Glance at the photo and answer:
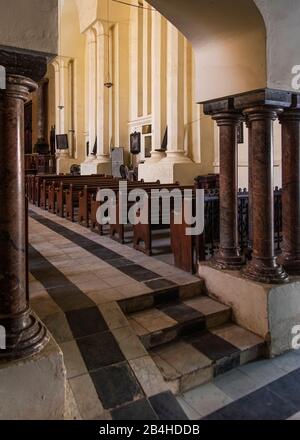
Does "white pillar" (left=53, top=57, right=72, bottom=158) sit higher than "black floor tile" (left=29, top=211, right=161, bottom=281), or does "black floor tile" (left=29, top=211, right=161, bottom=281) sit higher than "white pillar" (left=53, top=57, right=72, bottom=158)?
"white pillar" (left=53, top=57, right=72, bottom=158)

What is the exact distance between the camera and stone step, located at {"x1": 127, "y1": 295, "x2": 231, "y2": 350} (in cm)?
305

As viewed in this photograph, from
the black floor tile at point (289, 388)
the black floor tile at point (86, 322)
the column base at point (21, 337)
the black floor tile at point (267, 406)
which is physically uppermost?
the column base at point (21, 337)

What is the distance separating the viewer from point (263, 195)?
3432mm

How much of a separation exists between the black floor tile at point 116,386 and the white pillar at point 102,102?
40.5 ft

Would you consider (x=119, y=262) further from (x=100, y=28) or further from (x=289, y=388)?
(x=100, y=28)

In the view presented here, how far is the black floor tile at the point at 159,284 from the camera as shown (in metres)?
3.62

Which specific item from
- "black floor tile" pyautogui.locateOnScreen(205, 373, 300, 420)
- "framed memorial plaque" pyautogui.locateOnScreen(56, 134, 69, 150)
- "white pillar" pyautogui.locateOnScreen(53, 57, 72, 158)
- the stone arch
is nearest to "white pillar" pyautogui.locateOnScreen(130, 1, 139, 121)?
"framed memorial plaque" pyautogui.locateOnScreen(56, 134, 69, 150)

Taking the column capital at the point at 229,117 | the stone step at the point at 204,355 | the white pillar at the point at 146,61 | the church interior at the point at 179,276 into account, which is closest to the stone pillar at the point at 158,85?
the white pillar at the point at 146,61

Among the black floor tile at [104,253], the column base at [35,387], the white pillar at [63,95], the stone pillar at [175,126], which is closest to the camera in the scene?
the column base at [35,387]

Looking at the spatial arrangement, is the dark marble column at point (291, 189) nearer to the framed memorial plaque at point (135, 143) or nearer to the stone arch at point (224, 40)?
the stone arch at point (224, 40)

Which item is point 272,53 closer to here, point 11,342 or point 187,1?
point 187,1

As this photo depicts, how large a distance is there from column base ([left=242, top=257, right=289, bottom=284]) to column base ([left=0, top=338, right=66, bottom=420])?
198 centimetres

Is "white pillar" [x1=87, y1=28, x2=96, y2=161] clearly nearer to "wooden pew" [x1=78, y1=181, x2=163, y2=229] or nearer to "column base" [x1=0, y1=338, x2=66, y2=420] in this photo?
"wooden pew" [x1=78, y1=181, x2=163, y2=229]
